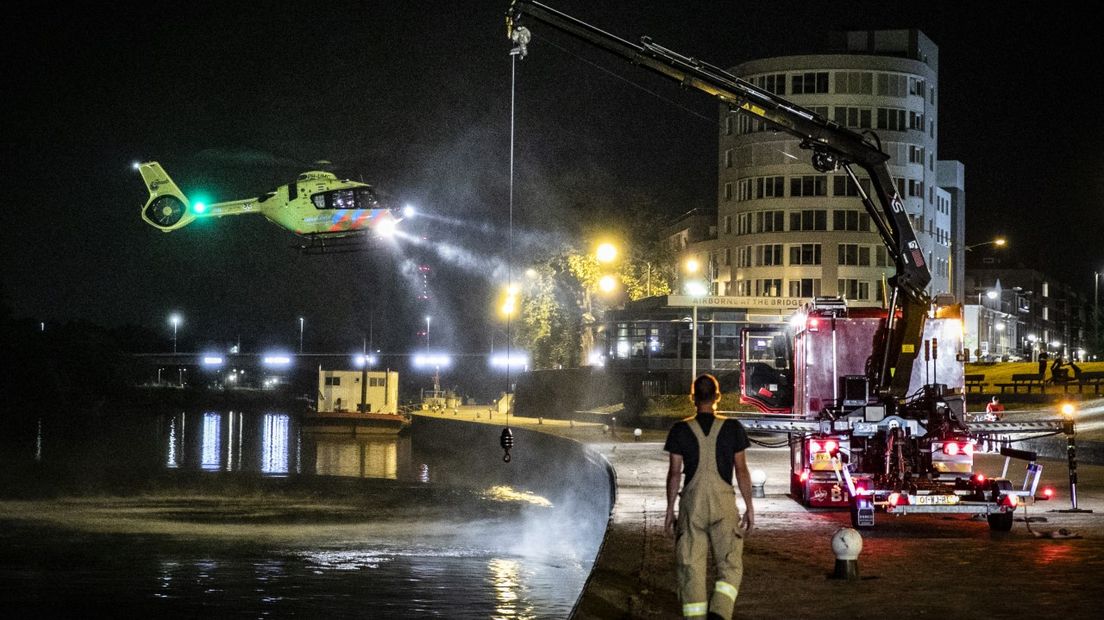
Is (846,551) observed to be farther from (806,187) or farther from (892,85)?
(892,85)

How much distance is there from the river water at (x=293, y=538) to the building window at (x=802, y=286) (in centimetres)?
3295

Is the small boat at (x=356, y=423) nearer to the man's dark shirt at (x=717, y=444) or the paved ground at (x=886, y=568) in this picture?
the paved ground at (x=886, y=568)

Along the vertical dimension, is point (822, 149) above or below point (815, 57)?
below

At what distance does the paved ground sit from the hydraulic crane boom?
104 inches

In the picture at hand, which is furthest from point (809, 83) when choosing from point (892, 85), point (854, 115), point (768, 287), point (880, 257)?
point (768, 287)

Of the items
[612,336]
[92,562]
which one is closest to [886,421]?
[92,562]

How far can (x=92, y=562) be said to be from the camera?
2669 cm

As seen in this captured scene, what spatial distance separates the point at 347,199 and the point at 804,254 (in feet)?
173

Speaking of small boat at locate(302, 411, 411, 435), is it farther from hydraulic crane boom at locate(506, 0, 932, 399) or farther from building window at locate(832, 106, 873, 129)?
hydraulic crane boom at locate(506, 0, 932, 399)

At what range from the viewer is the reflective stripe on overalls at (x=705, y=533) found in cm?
1040

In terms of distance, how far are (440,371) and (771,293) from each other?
60639 mm

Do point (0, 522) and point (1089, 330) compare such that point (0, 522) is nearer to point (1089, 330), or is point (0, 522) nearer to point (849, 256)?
point (849, 256)

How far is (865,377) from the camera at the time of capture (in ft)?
68.4

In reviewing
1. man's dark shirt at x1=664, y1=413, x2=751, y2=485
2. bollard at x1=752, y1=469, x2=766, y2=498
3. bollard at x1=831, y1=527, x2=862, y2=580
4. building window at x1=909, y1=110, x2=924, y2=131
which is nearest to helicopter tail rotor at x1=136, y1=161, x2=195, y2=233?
bollard at x1=752, y1=469, x2=766, y2=498
